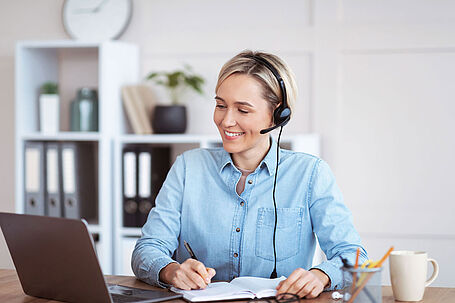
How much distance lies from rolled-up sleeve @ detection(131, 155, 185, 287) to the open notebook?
149 mm

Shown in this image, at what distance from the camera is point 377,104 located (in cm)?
312

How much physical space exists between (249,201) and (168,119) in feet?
4.39

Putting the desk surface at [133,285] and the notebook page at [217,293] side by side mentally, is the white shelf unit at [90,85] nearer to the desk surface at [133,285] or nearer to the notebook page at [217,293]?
the desk surface at [133,285]

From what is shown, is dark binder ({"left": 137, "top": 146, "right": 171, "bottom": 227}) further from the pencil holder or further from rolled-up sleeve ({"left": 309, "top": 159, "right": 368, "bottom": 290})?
the pencil holder

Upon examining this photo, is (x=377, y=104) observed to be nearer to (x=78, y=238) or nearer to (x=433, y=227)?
(x=433, y=227)

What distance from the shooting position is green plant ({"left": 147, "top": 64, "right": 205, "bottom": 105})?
3158mm

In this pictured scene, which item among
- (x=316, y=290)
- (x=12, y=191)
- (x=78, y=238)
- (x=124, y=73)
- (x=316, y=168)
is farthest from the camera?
(x=12, y=191)

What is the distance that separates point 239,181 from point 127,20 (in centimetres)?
170

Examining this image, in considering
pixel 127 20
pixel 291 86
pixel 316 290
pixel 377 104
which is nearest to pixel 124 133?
pixel 127 20

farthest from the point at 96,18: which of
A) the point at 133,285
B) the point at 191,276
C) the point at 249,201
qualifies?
the point at 191,276

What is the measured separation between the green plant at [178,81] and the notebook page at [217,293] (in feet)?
5.75

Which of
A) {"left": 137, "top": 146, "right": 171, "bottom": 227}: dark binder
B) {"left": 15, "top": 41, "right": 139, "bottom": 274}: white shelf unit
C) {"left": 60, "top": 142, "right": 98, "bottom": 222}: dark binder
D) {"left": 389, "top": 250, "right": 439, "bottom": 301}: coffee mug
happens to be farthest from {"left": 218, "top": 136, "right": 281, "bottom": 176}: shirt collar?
{"left": 60, "top": 142, "right": 98, "bottom": 222}: dark binder

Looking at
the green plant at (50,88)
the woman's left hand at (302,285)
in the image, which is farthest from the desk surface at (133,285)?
the green plant at (50,88)

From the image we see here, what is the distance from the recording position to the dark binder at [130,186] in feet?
10.2
